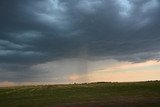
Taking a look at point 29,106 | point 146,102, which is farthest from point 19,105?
point 146,102

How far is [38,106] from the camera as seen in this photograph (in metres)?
63.4

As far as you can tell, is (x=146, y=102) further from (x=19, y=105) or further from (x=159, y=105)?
(x=19, y=105)

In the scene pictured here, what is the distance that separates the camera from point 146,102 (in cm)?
6359

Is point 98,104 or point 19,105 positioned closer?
point 98,104

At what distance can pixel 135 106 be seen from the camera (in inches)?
2350

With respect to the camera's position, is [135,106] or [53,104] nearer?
[135,106]

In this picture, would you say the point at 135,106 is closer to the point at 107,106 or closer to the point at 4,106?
the point at 107,106

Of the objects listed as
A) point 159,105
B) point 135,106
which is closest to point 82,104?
point 135,106

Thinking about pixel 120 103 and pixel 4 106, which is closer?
pixel 120 103

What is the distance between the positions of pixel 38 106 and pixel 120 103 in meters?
15.8

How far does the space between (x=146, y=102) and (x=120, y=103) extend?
532 cm

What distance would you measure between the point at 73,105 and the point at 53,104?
4.79 metres

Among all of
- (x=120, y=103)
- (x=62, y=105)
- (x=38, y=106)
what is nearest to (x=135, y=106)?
(x=120, y=103)

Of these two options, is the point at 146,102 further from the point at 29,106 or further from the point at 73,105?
the point at 29,106
